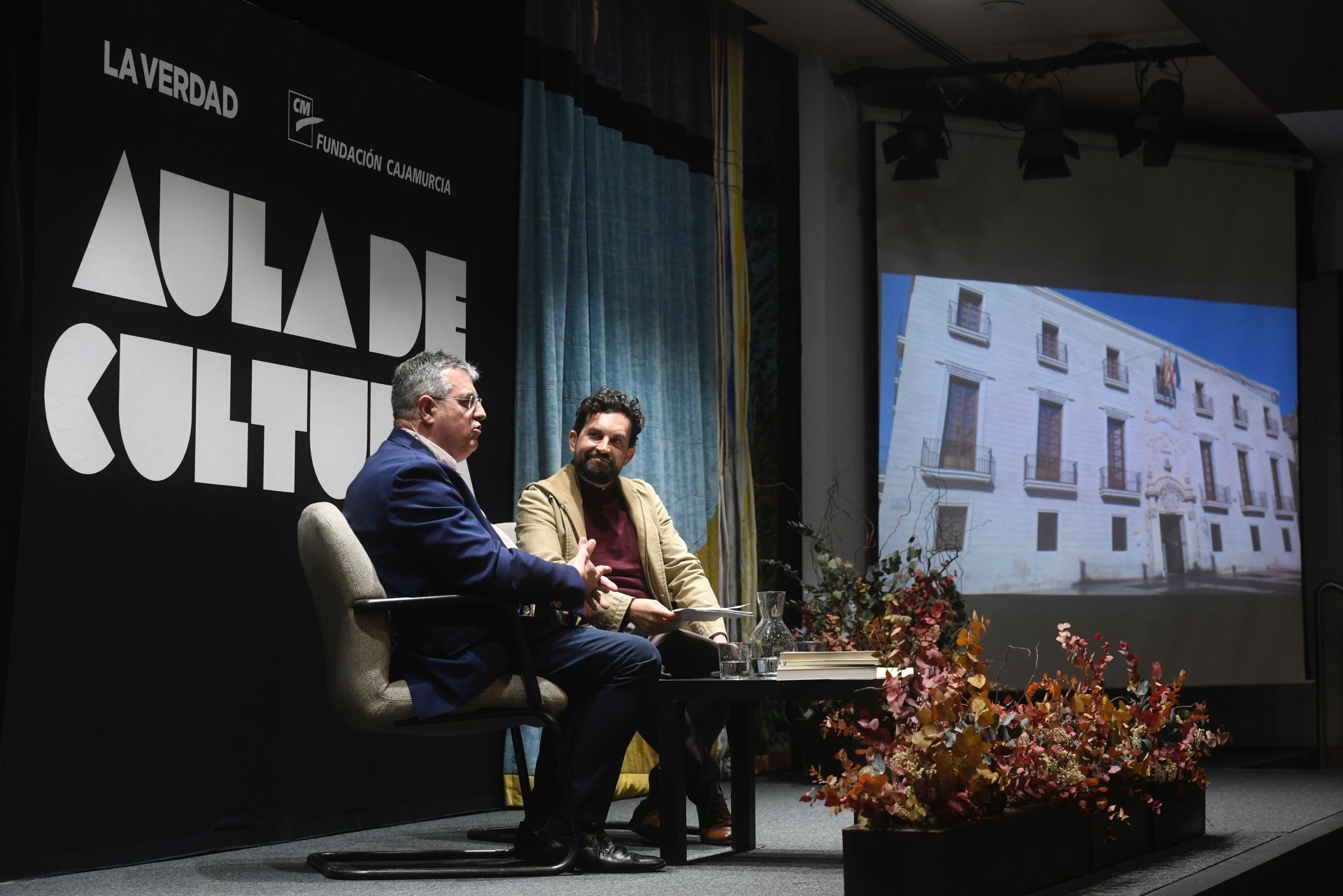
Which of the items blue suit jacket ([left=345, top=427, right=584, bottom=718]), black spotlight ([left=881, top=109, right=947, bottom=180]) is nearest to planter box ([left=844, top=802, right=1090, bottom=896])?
blue suit jacket ([left=345, top=427, right=584, bottom=718])

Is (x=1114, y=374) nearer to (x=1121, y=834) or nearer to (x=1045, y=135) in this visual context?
(x=1045, y=135)

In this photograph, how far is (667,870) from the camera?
338 centimetres

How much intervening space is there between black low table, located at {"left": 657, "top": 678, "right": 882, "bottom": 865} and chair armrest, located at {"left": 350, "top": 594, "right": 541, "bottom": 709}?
0.32 meters

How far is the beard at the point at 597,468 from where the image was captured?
13.2ft

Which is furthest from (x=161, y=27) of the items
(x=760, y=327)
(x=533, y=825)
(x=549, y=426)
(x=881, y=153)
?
(x=881, y=153)

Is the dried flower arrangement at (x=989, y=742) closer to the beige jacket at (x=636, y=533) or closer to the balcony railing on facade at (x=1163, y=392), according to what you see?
the beige jacket at (x=636, y=533)

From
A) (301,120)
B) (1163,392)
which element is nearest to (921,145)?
(1163,392)

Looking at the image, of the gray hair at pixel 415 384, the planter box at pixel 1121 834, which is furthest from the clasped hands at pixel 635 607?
the planter box at pixel 1121 834

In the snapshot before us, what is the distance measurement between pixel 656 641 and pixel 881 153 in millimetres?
3583

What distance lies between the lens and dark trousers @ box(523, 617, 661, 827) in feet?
11.0

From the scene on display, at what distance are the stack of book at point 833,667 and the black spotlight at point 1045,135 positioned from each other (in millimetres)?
3546

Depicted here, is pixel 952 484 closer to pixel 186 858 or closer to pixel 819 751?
pixel 819 751

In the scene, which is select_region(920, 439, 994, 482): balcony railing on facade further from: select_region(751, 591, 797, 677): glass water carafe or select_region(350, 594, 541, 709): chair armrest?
select_region(350, 594, 541, 709): chair armrest

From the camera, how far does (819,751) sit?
561cm
